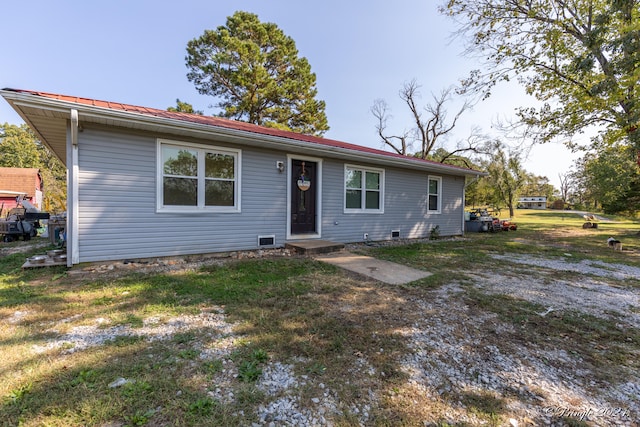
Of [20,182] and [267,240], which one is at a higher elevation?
[20,182]

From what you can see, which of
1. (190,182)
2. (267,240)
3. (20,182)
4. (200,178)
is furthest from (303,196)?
(20,182)

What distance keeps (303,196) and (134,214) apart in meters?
3.71

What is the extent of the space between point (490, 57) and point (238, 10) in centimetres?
1456

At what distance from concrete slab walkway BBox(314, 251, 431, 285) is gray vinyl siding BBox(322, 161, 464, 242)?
1.47 meters

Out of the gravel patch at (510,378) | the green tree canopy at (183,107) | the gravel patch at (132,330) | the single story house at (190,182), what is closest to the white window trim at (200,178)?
the single story house at (190,182)

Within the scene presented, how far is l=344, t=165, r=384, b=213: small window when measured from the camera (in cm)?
796

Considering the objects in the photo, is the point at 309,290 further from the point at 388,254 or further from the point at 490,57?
the point at 490,57

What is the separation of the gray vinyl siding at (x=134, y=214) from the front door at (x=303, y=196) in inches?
44.6

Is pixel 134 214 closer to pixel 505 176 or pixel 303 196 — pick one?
pixel 303 196

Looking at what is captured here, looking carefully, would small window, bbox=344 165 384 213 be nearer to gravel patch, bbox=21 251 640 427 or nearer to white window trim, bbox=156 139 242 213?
white window trim, bbox=156 139 242 213

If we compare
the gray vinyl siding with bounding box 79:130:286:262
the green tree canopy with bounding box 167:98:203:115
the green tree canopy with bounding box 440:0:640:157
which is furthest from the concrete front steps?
the green tree canopy with bounding box 167:98:203:115

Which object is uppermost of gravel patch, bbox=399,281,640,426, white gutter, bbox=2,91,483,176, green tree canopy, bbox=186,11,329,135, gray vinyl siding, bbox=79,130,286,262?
green tree canopy, bbox=186,11,329,135

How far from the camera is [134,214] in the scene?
5023mm

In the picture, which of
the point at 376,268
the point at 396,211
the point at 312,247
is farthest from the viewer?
the point at 396,211
